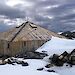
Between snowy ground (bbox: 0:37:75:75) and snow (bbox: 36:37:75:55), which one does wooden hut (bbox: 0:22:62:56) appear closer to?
snow (bbox: 36:37:75:55)

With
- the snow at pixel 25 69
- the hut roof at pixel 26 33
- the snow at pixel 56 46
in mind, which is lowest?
the snow at pixel 25 69

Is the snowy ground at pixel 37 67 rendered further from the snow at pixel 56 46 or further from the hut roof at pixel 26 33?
the hut roof at pixel 26 33

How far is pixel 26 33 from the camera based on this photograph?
2792cm

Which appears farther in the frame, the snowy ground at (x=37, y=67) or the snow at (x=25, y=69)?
the snowy ground at (x=37, y=67)

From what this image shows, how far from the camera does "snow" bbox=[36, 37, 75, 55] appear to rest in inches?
902

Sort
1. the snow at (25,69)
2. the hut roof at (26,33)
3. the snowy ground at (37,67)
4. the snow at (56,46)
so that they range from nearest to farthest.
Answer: the snow at (25,69), the snowy ground at (37,67), the snow at (56,46), the hut roof at (26,33)

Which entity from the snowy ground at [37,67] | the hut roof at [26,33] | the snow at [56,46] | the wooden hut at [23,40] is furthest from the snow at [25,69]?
the hut roof at [26,33]

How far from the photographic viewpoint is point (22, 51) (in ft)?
86.4

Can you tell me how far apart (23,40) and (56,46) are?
3.86 m

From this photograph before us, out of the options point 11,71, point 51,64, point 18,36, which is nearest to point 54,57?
point 51,64

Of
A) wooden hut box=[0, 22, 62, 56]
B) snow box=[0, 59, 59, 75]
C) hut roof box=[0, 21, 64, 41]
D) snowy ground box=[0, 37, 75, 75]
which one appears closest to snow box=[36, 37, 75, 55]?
snowy ground box=[0, 37, 75, 75]

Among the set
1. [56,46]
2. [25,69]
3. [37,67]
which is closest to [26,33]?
[56,46]

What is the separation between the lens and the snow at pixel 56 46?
22.9 meters

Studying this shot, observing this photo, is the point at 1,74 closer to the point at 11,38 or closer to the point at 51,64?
the point at 51,64
